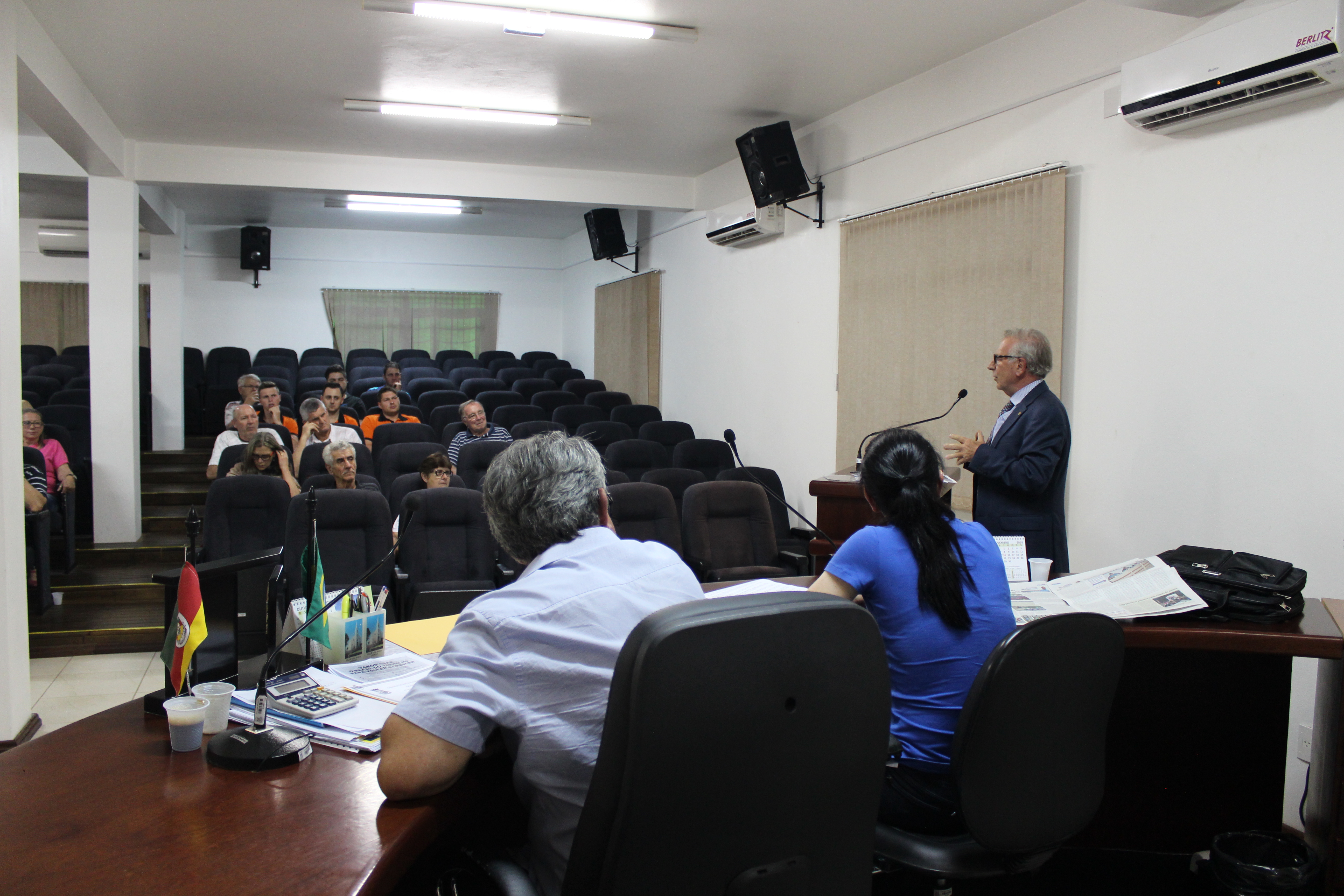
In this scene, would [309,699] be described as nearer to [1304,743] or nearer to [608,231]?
[1304,743]

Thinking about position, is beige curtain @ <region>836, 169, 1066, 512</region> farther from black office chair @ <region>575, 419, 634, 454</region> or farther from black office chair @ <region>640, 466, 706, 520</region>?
black office chair @ <region>575, 419, 634, 454</region>

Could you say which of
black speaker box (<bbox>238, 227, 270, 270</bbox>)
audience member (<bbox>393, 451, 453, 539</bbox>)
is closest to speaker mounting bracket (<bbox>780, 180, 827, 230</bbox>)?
audience member (<bbox>393, 451, 453, 539</bbox>)

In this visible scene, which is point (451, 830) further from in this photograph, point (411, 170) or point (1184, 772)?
point (411, 170)

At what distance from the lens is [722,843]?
3.59 ft

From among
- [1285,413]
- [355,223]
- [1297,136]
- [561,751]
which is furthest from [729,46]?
[355,223]

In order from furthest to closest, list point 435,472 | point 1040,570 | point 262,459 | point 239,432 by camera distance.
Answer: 1. point 239,432
2. point 262,459
3. point 435,472
4. point 1040,570

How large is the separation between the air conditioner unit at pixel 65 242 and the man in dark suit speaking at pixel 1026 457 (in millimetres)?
9796

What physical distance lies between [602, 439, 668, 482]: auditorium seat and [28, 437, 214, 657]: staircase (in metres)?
2.46

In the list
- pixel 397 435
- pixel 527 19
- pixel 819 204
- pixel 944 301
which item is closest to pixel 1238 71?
pixel 944 301

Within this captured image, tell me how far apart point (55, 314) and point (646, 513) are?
9.64 meters

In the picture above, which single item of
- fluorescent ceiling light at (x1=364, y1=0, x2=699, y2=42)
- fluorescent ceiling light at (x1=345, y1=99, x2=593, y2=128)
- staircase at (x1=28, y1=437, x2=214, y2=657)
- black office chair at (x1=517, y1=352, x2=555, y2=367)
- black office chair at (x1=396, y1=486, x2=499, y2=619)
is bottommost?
staircase at (x1=28, y1=437, x2=214, y2=657)

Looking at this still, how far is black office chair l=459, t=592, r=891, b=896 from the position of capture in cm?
102

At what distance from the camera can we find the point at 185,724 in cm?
149

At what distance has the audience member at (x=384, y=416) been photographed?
22.0ft
